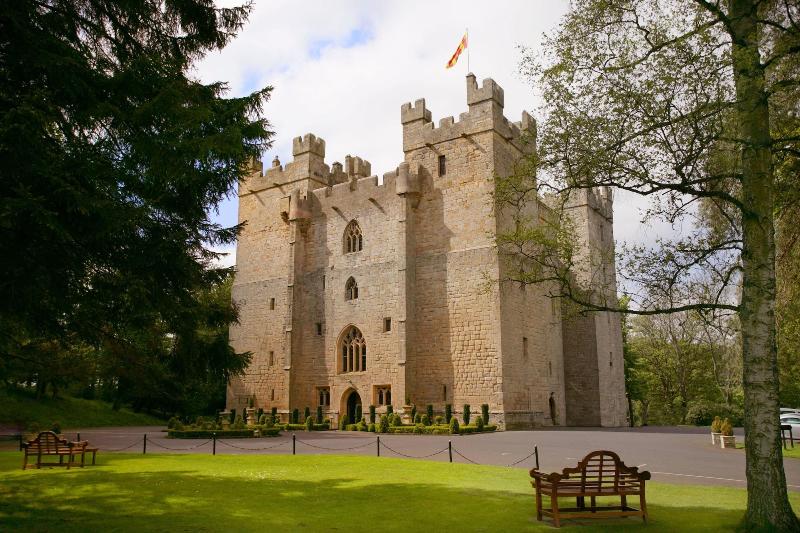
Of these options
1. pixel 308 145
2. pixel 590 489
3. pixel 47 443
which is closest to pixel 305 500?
pixel 590 489

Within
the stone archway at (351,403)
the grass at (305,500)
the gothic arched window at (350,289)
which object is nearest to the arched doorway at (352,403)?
the stone archway at (351,403)

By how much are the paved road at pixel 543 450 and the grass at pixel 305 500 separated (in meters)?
1.91

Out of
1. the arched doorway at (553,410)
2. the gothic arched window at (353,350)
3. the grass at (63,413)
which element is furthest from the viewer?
the grass at (63,413)

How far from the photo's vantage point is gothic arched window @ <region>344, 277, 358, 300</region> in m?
32.8

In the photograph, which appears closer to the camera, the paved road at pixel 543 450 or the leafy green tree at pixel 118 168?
the leafy green tree at pixel 118 168

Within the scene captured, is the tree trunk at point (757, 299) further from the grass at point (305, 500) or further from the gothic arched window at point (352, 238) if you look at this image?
the gothic arched window at point (352, 238)

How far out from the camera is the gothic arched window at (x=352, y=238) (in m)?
33.4

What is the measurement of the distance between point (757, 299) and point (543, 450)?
36.2 ft

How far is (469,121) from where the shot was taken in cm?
3036

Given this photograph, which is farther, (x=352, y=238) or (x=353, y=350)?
(x=352, y=238)

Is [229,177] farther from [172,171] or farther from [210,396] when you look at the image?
[210,396]

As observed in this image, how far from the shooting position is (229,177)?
9.07 metres

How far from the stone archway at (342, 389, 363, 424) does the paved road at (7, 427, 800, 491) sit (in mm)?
8034

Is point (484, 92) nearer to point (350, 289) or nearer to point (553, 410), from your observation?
point (350, 289)
